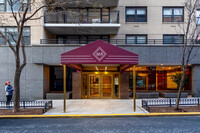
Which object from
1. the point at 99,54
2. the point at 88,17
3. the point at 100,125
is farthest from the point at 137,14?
the point at 100,125

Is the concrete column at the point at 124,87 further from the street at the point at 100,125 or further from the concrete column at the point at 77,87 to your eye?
the street at the point at 100,125

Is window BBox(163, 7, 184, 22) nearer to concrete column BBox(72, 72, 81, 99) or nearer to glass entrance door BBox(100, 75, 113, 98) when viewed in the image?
glass entrance door BBox(100, 75, 113, 98)

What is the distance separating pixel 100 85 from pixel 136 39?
6215 millimetres

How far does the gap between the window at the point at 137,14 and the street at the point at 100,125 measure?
1211 cm

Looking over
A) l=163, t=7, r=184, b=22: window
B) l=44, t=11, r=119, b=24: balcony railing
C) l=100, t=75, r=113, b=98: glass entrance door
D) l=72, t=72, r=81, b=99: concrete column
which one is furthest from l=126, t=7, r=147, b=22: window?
l=72, t=72, r=81, b=99: concrete column

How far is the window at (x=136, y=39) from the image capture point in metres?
18.1

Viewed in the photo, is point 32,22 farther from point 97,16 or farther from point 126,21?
point 126,21

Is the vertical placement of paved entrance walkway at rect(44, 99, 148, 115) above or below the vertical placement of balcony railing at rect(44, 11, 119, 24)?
below

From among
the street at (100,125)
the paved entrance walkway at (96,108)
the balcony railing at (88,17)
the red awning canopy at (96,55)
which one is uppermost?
the balcony railing at (88,17)

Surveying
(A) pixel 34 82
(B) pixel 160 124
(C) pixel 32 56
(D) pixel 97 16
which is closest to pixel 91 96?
(A) pixel 34 82

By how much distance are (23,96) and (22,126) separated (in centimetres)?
824

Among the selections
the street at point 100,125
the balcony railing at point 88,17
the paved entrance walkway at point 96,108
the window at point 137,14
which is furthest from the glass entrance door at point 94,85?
the street at point 100,125

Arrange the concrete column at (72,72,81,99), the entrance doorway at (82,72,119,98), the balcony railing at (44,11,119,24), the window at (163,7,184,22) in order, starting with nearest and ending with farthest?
the concrete column at (72,72,81,99)
the entrance doorway at (82,72,119,98)
the balcony railing at (44,11,119,24)
the window at (163,7,184,22)

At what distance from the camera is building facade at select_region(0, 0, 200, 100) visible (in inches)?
615
